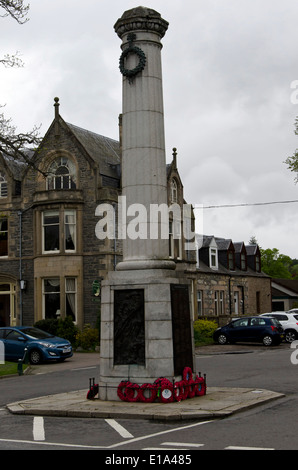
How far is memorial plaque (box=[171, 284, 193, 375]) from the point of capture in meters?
13.3

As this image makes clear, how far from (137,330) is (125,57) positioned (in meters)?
6.09

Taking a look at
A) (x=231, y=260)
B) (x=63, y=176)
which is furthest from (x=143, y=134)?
(x=231, y=260)

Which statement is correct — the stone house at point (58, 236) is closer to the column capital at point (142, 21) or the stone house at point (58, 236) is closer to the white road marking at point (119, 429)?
the column capital at point (142, 21)

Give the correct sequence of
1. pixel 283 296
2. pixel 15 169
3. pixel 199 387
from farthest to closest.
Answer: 1. pixel 283 296
2. pixel 15 169
3. pixel 199 387

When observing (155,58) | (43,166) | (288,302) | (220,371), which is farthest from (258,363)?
(288,302)

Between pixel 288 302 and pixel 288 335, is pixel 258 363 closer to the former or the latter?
pixel 288 335

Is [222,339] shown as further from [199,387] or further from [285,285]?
[285,285]

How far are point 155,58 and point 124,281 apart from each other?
5.04 m

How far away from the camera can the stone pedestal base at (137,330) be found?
42.7ft

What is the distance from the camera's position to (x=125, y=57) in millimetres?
14617

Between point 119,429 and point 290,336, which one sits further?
point 290,336

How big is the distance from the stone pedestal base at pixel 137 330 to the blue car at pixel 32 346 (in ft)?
40.8

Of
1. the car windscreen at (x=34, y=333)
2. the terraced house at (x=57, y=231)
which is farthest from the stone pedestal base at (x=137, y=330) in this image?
the terraced house at (x=57, y=231)

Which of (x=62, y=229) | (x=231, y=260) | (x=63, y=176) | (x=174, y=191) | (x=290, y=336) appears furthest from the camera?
(x=231, y=260)
